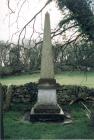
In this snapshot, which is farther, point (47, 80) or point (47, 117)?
point (47, 80)

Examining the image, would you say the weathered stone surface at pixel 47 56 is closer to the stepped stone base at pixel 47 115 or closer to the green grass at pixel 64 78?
the stepped stone base at pixel 47 115

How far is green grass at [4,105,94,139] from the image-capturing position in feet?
47.4

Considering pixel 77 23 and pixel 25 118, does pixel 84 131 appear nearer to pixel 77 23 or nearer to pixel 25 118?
pixel 25 118

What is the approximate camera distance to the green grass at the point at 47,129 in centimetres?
1446

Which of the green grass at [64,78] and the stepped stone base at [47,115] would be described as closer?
the stepped stone base at [47,115]

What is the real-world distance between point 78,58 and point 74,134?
7.79 meters

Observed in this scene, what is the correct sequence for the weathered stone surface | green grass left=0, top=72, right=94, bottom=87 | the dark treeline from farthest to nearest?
1. green grass left=0, top=72, right=94, bottom=87
2. the dark treeline
3. the weathered stone surface

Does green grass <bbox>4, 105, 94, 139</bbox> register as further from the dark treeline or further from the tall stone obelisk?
the dark treeline

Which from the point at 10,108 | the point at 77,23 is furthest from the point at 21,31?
the point at 10,108

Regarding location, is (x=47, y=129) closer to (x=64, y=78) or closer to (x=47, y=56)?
(x=47, y=56)

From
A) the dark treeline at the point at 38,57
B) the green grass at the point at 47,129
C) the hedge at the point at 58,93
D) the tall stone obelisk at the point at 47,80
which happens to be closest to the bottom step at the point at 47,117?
the green grass at the point at 47,129

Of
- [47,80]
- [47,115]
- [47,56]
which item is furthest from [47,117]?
[47,56]

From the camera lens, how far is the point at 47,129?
15.8 metres

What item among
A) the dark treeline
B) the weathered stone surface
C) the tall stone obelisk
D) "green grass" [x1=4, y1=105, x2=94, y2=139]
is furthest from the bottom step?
the dark treeline
